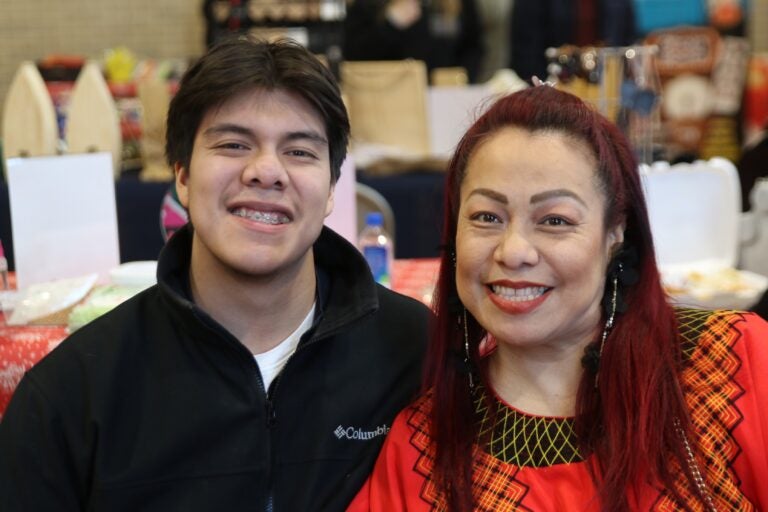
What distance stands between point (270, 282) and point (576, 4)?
16.4 feet

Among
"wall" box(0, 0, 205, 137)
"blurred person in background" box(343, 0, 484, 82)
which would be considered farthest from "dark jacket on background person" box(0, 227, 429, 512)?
"wall" box(0, 0, 205, 137)

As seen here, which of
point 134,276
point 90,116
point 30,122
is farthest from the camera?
point 90,116

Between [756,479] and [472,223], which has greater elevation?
[472,223]

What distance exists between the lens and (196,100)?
1.79 metres

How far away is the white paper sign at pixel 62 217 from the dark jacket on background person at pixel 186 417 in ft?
2.84

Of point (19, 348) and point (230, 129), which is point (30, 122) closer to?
point (19, 348)

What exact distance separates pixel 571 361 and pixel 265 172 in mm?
564

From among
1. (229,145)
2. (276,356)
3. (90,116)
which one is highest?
(229,145)

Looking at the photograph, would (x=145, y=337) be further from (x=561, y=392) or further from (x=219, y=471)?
(x=561, y=392)

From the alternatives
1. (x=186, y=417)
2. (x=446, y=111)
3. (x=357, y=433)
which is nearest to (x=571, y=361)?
(x=357, y=433)

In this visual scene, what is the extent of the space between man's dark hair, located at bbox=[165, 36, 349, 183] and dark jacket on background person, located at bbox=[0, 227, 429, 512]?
24 centimetres

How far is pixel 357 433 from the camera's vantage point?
1.80 m

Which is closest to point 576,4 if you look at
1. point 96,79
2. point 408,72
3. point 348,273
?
point 408,72

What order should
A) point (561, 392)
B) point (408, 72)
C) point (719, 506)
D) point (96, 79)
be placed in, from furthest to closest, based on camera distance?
point (408, 72) < point (96, 79) < point (561, 392) < point (719, 506)
